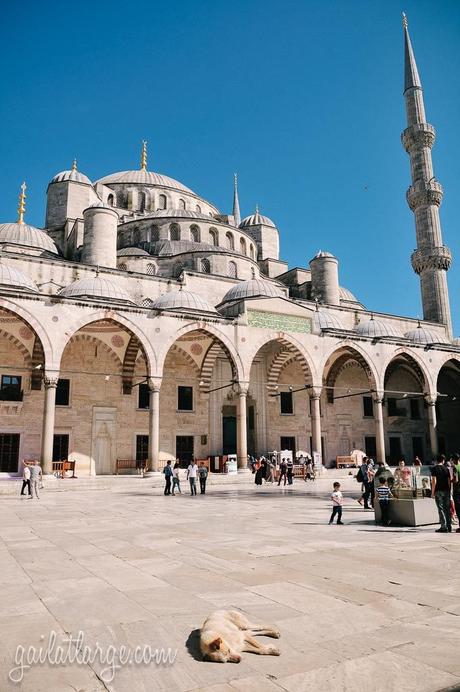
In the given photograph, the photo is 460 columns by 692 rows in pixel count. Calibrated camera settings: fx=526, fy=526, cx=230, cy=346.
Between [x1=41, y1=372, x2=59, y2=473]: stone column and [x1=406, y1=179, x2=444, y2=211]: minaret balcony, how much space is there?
841 inches

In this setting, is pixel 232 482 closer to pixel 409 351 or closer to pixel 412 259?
pixel 409 351

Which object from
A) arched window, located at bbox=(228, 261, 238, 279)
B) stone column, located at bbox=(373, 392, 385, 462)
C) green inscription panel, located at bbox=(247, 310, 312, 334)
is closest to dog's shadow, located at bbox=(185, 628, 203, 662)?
green inscription panel, located at bbox=(247, 310, 312, 334)

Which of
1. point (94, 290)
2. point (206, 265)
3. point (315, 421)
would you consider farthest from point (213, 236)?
point (315, 421)

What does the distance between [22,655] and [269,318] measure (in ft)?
57.1

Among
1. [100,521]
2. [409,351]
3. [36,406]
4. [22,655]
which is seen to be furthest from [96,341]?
[22,655]

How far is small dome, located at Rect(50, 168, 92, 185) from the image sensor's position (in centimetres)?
A: 2489

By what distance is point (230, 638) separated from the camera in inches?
105

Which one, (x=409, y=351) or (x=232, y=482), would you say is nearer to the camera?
(x=232, y=482)

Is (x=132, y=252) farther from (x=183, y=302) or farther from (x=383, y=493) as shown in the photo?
(x=383, y=493)

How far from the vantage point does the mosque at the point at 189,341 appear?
17172 millimetres

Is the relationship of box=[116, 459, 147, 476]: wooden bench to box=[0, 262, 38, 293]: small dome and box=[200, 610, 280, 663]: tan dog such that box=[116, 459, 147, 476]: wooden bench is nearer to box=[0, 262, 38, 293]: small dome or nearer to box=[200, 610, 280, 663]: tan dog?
box=[0, 262, 38, 293]: small dome

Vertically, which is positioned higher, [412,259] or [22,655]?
[412,259]

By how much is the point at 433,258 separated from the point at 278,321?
39.5ft

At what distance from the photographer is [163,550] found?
17.7 feet
